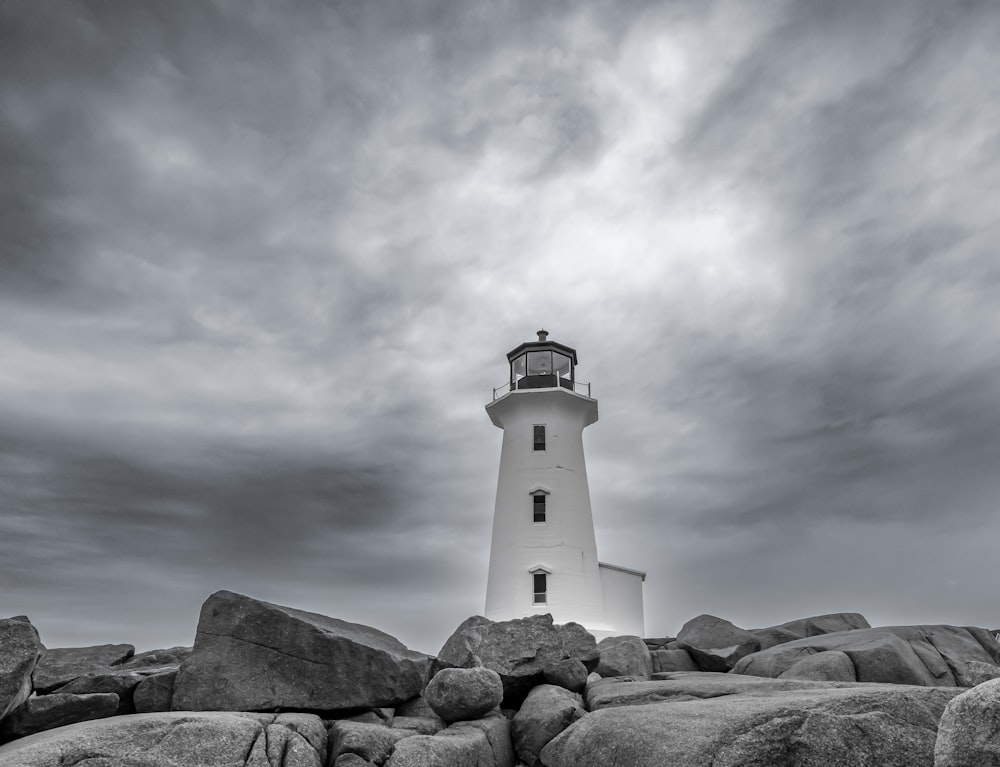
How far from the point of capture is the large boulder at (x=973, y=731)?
595cm

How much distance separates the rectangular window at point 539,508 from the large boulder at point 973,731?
2489 cm

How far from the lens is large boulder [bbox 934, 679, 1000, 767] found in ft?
19.5

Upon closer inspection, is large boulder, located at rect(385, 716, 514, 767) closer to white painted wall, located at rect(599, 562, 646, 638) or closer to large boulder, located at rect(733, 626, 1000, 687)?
large boulder, located at rect(733, 626, 1000, 687)

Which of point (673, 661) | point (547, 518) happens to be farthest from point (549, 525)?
point (673, 661)

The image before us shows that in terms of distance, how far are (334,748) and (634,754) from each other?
13.0ft

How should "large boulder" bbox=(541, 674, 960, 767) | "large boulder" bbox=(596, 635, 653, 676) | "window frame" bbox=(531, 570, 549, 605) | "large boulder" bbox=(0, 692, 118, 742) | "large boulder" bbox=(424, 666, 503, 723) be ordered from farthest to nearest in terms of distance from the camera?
"window frame" bbox=(531, 570, 549, 605) → "large boulder" bbox=(596, 635, 653, 676) → "large boulder" bbox=(424, 666, 503, 723) → "large boulder" bbox=(0, 692, 118, 742) → "large boulder" bbox=(541, 674, 960, 767)

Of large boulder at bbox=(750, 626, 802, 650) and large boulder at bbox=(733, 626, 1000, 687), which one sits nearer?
large boulder at bbox=(733, 626, 1000, 687)

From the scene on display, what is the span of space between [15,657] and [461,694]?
5.89 m

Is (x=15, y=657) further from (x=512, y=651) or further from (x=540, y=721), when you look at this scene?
(x=512, y=651)

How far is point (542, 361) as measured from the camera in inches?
A: 1389

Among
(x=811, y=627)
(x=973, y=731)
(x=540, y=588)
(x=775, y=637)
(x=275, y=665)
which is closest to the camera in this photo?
(x=973, y=731)

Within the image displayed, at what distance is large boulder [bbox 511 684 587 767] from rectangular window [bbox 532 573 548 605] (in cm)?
1698

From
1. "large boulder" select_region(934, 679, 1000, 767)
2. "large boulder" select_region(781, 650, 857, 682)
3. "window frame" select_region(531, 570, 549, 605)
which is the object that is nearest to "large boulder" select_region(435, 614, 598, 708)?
"large boulder" select_region(781, 650, 857, 682)

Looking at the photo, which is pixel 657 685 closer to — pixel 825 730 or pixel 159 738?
pixel 825 730
